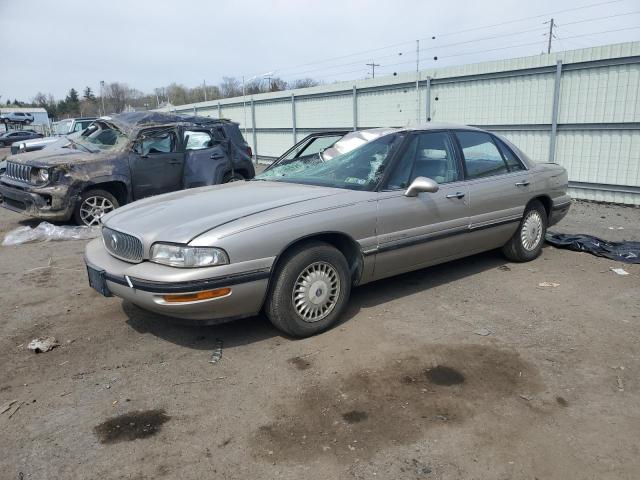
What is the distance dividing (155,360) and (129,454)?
1.08 metres

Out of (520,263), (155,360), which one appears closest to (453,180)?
(520,263)

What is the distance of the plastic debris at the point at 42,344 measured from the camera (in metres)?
3.91

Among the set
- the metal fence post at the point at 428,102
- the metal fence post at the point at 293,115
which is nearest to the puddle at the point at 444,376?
the metal fence post at the point at 428,102

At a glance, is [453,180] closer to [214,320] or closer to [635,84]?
[214,320]

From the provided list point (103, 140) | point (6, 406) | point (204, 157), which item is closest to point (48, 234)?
point (103, 140)

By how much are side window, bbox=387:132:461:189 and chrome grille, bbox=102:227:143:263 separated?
81.8 inches

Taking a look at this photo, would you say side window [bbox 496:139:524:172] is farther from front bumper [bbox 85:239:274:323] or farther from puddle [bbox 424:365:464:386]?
front bumper [bbox 85:239:274:323]

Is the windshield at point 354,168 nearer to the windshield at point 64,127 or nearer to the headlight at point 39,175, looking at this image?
the headlight at point 39,175

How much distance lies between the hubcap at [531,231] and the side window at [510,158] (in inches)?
21.7

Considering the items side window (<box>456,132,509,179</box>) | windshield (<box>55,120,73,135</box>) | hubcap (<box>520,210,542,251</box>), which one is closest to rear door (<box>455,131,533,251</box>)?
side window (<box>456,132,509,179</box>)

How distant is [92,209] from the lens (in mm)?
7816

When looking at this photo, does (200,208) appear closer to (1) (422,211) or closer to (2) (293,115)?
(1) (422,211)

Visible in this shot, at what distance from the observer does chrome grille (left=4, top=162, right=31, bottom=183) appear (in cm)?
772

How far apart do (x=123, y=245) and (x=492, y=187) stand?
3526 millimetres
